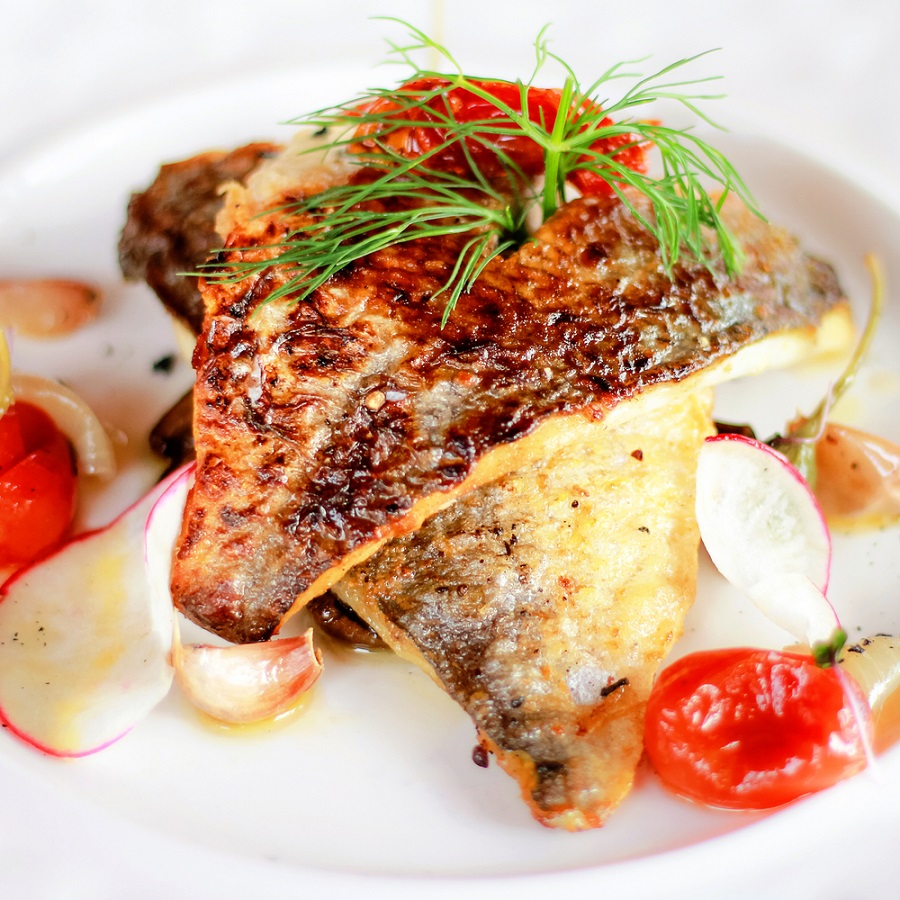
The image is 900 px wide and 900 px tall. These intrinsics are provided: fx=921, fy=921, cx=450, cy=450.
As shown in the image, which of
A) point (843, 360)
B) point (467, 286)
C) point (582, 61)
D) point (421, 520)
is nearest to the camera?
point (421, 520)

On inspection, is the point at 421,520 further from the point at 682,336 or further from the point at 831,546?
the point at 831,546

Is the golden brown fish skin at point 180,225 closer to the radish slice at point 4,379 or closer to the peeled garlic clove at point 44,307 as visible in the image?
the peeled garlic clove at point 44,307

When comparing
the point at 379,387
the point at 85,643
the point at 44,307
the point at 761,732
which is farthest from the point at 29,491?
the point at 761,732

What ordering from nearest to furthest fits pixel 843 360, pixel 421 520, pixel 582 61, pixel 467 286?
pixel 421 520 → pixel 467 286 → pixel 843 360 → pixel 582 61

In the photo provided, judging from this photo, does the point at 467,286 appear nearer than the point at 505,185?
Yes

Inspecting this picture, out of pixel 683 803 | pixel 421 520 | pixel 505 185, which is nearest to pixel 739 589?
pixel 683 803
